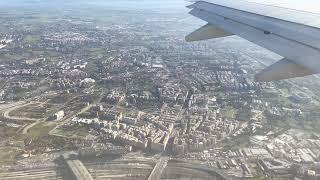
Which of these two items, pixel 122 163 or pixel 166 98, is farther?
pixel 166 98

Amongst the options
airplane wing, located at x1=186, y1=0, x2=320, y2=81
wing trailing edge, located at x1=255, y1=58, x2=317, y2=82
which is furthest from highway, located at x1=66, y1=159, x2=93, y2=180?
wing trailing edge, located at x1=255, y1=58, x2=317, y2=82

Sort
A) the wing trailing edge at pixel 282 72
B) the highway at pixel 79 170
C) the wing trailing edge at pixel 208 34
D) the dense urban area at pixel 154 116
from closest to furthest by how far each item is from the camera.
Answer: the wing trailing edge at pixel 282 72 < the wing trailing edge at pixel 208 34 < the highway at pixel 79 170 < the dense urban area at pixel 154 116

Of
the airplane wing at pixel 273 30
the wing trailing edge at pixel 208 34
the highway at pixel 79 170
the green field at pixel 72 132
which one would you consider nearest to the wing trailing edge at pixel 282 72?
the airplane wing at pixel 273 30

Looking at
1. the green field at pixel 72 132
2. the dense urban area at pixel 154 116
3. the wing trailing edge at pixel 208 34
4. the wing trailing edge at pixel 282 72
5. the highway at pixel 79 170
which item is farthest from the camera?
the green field at pixel 72 132

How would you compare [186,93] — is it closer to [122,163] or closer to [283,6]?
[122,163]

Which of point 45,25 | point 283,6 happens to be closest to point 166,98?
point 283,6

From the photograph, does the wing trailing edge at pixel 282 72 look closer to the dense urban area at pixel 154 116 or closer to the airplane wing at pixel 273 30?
the airplane wing at pixel 273 30
